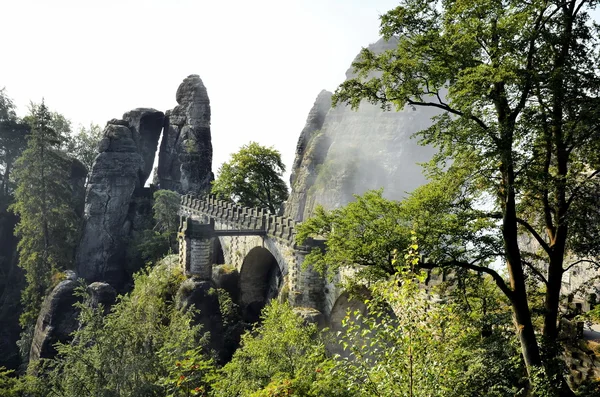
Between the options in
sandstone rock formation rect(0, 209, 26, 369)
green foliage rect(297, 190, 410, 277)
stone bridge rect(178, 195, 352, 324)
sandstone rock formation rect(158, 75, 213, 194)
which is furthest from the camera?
sandstone rock formation rect(158, 75, 213, 194)

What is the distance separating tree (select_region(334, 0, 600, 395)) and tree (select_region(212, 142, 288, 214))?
30.3 m

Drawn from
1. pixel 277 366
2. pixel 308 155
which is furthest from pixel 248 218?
pixel 308 155

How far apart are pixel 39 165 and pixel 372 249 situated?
1216 inches

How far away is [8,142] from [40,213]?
16793mm

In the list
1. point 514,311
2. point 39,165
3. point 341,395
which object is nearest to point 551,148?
point 514,311

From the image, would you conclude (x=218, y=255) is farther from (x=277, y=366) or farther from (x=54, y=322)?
(x=277, y=366)

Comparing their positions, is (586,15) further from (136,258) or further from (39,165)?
(136,258)

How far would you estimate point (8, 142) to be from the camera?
4278 cm

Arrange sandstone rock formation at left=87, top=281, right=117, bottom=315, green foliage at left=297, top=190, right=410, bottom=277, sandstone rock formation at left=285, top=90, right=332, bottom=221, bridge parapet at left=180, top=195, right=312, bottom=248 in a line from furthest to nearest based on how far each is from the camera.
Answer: sandstone rock formation at left=285, top=90, right=332, bottom=221 < sandstone rock formation at left=87, top=281, right=117, bottom=315 < bridge parapet at left=180, top=195, right=312, bottom=248 < green foliage at left=297, top=190, right=410, bottom=277

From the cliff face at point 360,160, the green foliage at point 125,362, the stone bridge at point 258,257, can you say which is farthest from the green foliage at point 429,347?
the cliff face at point 360,160

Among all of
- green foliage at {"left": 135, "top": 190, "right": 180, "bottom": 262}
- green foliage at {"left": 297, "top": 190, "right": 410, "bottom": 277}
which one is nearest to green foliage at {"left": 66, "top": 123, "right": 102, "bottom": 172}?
green foliage at {"left": 135, "top": 190, "right": 180, "bottom": 262}

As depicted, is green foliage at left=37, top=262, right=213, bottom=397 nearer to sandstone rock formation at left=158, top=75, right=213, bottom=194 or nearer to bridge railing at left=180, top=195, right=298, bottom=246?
bridge railing at left=180, top=195, right=298, bottom=246

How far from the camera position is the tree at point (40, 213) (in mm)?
30547

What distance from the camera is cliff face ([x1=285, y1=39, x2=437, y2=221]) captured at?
46.1 m
